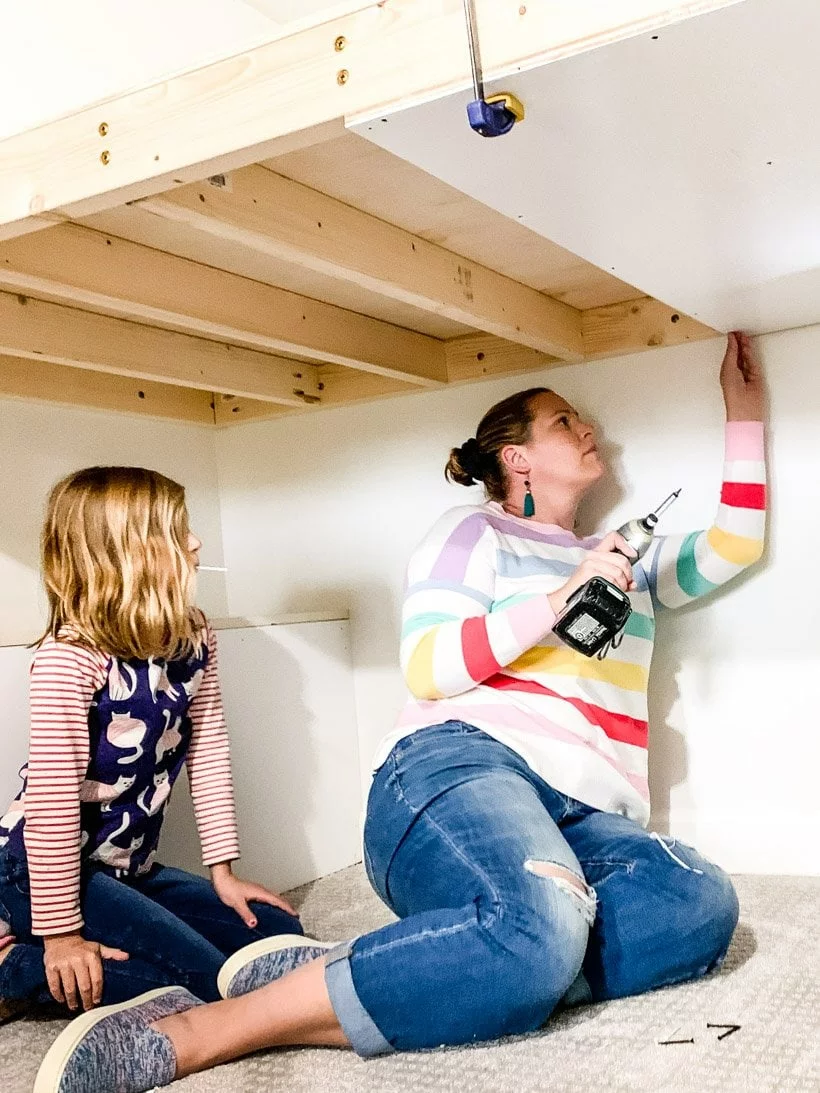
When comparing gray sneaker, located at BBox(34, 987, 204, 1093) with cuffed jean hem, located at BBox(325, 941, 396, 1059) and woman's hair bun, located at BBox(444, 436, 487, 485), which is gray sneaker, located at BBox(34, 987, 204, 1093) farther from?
woman's hair bun, located at BBox(444, 436, 487, 485)

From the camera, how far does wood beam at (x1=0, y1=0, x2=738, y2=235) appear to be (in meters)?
0.77

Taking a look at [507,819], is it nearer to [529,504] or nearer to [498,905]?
[498,905]

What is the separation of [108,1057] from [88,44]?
4.33 ft

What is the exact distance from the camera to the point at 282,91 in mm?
858

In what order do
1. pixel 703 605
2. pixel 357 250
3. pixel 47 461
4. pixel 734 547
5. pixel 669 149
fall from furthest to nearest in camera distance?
pixel 47 461 → pixel 703 605 → pixel 734 547 → pixel 357 250 → pixel 669 149

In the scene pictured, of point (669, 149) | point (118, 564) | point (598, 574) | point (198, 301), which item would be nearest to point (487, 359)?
point (198, 301)

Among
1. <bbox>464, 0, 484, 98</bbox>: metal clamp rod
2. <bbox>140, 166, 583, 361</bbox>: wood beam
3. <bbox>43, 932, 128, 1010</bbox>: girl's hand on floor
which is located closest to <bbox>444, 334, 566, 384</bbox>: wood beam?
<bbox>140, 166, 583, 361</bbox>: wood beam

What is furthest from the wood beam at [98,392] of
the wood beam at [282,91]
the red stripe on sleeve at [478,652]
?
the red stripe on sleeve at [478,652]

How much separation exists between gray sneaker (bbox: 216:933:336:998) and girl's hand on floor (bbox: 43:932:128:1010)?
133mm

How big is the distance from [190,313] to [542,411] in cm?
55

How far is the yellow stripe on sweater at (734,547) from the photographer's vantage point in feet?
5.20

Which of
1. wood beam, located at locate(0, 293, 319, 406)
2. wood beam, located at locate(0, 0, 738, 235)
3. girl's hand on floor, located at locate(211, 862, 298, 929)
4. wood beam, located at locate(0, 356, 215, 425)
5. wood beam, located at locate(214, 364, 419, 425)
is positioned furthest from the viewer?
wood beam, located at locate(214, 364, 419, 425)

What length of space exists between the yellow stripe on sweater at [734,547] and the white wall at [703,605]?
0.27ft

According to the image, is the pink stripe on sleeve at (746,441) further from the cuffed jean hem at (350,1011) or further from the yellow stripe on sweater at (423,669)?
the cuffed jean hem at (350,1011)
